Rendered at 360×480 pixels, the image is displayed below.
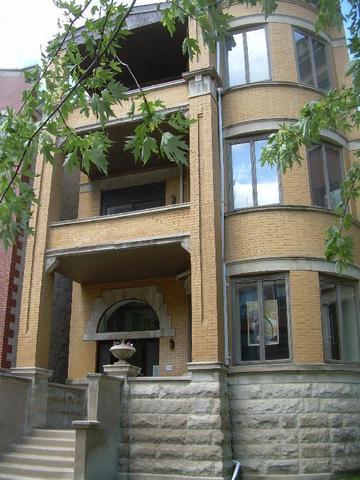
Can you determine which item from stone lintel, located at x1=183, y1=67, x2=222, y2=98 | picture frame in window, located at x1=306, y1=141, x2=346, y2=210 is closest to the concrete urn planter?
picture frame in window, located at x1=306, y1=141, x2=346, y2=210

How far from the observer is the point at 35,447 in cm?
1158

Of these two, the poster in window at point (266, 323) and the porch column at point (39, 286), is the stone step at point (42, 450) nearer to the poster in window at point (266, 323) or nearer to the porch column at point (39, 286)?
Answer: the porch column at point (39, 286)

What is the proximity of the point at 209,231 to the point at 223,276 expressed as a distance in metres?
1.08

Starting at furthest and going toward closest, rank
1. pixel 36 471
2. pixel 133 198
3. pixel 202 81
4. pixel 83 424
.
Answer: pixel 133 198
pixel 202 81
pixel 36 471
pixel 83 424

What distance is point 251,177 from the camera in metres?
13.2

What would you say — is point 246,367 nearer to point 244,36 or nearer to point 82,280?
point 82,280

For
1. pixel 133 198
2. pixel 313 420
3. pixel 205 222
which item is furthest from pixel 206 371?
pixel 133 198

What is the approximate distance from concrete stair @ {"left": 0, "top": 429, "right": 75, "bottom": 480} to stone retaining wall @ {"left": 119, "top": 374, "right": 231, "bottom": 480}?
1207 mm

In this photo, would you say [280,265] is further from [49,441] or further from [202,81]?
[49,441]

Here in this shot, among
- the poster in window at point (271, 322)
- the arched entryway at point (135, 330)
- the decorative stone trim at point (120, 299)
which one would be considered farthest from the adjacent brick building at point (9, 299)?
the poster in window at point (271, 322)

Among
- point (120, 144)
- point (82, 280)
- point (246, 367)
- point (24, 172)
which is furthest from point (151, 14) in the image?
point (24, 172)

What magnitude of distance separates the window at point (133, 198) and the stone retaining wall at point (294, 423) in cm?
647

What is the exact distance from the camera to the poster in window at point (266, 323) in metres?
11.9

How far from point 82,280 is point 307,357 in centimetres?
721
